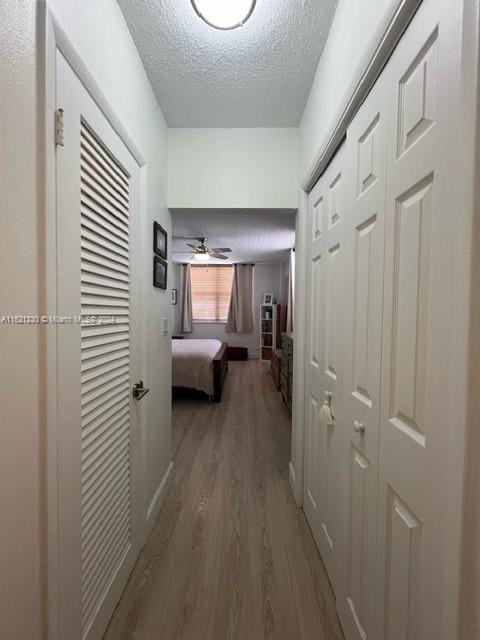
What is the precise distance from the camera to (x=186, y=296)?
784 centimetres

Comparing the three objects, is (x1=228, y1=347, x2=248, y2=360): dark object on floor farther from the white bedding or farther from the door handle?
the door handle

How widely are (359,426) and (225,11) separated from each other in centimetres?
166

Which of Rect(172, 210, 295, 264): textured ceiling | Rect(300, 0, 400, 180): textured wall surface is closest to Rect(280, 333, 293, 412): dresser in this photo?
Rect(172, 210, 295, 264): textured ceiling

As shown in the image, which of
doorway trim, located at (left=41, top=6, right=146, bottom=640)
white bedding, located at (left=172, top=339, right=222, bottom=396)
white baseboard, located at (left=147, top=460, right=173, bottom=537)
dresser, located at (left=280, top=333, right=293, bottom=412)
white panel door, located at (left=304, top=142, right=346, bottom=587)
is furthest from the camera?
white bedding, located at (left=172, top=339, right=222, bottom=396)

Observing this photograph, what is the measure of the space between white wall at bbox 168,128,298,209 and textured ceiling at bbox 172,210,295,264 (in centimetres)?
70

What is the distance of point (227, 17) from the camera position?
3.95 ft

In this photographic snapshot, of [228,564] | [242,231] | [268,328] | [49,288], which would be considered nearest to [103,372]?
[49,288]

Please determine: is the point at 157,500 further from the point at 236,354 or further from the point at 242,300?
the point at 242,300

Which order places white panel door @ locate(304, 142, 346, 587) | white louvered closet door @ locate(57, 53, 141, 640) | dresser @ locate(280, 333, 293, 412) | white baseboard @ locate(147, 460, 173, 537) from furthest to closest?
1. dresser @ locate(280, 333, 293, 412)
2. white baseboard @ locate(147, 460, 173, 537)
3. white panel door @ locate(304, 142, 346, 587)
4. white louvered closet door @ locate(57, 53, 141, 640)

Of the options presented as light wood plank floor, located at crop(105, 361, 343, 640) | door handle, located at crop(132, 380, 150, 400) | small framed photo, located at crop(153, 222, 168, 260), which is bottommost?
light wood plank floor, located at crop(105, 361, 343, 640)

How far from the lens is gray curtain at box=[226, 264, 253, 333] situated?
7766mm

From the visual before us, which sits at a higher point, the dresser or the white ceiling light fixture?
the white ceiling light fixture

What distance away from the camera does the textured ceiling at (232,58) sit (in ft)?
4.33

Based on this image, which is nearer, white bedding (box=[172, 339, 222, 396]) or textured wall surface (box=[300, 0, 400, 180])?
textured wall surface (box=[300, 0, 400, 180])
